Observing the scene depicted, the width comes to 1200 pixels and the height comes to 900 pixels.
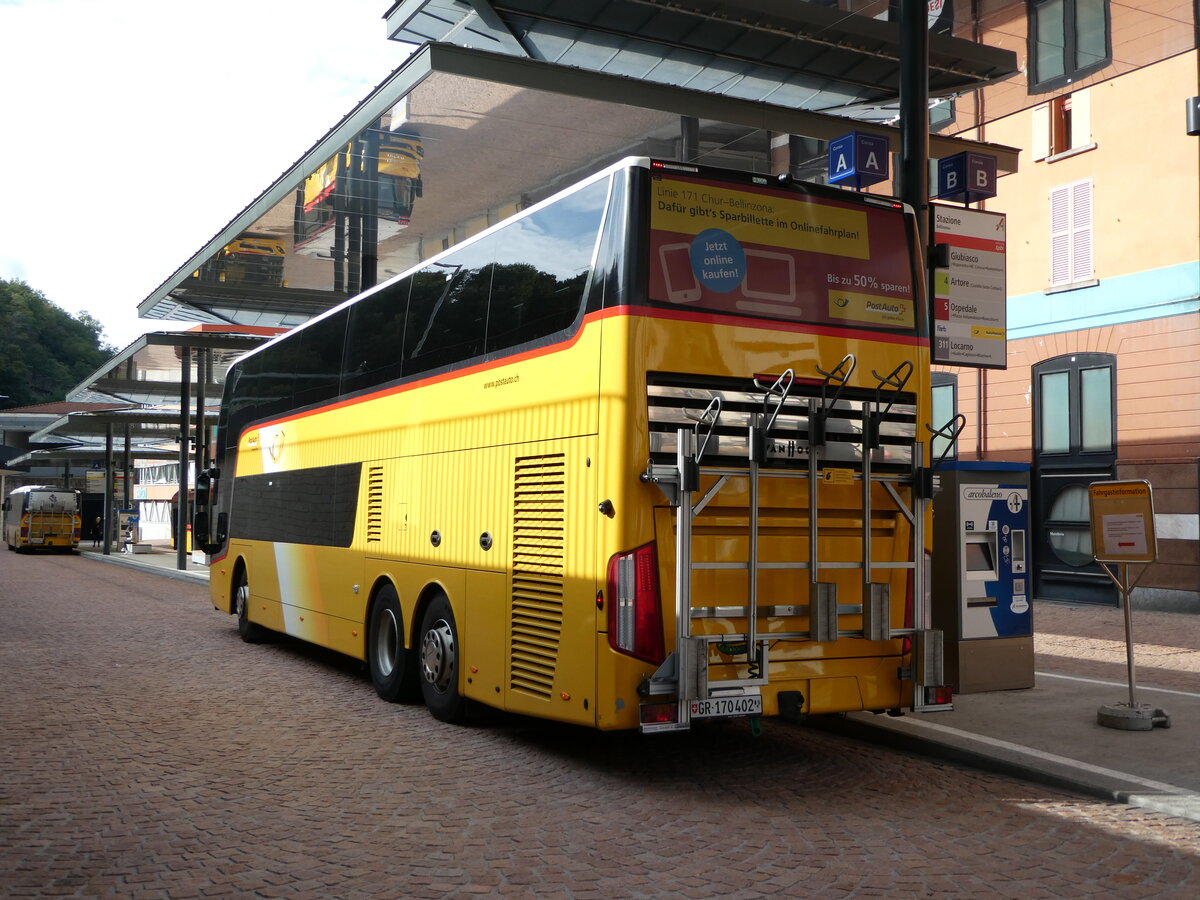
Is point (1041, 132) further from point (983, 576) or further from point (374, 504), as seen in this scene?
point (374, 504)

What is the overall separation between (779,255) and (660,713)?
2.87 meters

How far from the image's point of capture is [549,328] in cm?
778

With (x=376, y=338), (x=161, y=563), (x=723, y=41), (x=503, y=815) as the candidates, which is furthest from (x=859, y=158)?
(x=161, y=563)

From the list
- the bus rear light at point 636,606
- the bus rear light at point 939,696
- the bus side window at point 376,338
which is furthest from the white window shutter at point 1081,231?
the bus rear light at point 636,606

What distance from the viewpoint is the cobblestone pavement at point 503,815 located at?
17.1ft

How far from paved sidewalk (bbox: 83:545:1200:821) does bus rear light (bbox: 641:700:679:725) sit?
2182 mm

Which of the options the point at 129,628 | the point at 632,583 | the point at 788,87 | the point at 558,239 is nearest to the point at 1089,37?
the point at 788,87

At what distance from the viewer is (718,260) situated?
732cm

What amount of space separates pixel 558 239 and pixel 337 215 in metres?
12.2

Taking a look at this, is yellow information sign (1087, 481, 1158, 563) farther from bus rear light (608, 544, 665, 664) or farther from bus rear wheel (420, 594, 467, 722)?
bus rear wheel (420, 594, 467, 722)

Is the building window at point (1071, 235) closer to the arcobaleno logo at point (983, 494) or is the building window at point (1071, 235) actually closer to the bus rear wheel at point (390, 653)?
the arcobaleno logo at point (983, 494)

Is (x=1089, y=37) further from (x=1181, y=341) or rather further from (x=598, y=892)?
(x=598, y=892)

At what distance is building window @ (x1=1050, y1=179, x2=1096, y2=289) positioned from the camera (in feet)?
70.5

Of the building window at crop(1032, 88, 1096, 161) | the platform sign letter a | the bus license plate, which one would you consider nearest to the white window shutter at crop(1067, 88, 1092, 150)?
the building window at crop(1032, 88, 1096, 161)
